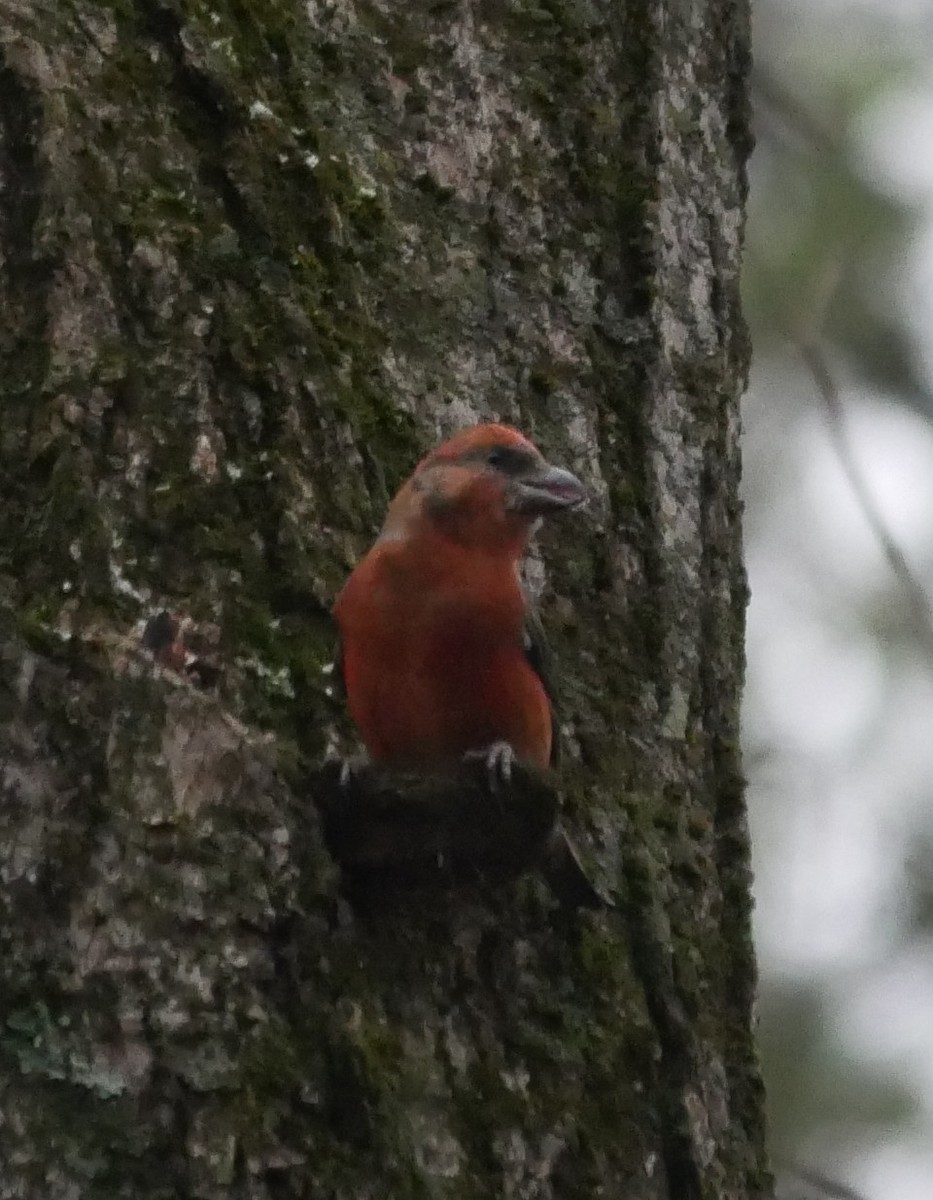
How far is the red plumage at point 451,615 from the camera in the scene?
2.60m

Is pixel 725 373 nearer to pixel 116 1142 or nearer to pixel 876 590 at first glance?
pixel 116 1142

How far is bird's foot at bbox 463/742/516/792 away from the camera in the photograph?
7.40 feet

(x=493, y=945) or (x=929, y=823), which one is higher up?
(x=929, y=823)

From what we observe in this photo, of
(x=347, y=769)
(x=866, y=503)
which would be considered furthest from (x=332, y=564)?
(x=866, y=503)

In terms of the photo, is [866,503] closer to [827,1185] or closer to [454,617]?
[827,1185]

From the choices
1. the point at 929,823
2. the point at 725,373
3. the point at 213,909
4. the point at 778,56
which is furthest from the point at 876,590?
the point at 213,909

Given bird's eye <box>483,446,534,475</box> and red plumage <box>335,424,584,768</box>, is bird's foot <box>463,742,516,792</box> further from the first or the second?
bird's eye <box>483,446,534,475</box>

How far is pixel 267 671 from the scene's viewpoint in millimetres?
2467

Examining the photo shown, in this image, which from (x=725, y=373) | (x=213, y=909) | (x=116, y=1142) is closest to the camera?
(x=116, y=1142)

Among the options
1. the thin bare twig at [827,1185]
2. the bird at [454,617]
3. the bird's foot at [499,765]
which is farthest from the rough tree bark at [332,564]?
the thin bare twig at [827,1185]

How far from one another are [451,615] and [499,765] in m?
0.56

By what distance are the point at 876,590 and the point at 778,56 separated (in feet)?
6.27

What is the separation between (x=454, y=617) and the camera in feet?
9.29

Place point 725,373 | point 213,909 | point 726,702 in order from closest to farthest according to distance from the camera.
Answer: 1. point 213,909
2. point 726,702
3. point 725,373
